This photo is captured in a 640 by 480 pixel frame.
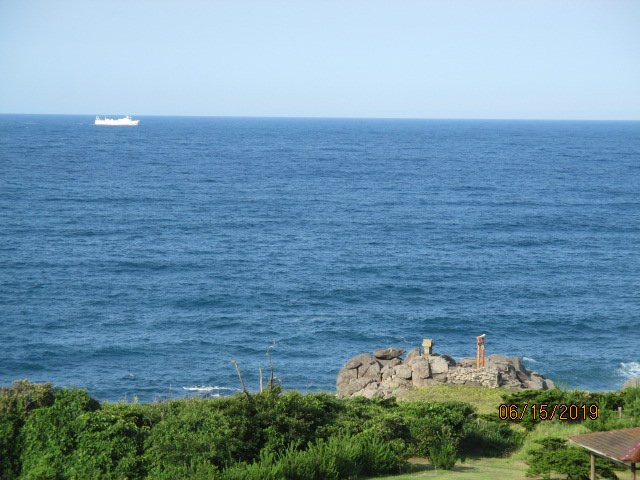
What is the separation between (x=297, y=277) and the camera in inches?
2445

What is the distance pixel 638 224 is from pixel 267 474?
79.0 metres

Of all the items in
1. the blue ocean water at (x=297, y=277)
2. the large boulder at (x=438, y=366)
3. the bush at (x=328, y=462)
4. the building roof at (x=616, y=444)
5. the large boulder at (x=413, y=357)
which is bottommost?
the blue ocean water at (x=297, y=277)

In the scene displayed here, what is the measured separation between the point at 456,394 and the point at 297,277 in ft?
105

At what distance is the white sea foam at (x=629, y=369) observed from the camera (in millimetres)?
42031

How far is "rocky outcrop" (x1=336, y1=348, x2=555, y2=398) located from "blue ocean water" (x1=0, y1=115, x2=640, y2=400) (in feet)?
12.0

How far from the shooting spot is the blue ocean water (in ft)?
145

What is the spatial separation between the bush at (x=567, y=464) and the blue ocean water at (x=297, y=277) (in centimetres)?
1958

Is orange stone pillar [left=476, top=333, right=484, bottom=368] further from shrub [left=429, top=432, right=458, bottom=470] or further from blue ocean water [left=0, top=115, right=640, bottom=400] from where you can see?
shrub [left=429, top=432, right=458, bottom=470]

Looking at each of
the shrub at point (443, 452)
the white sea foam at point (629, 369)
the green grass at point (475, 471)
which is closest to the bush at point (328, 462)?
the green grass at point (475, 471)

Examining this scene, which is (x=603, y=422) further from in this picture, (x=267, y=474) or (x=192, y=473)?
(x=192, y=473)

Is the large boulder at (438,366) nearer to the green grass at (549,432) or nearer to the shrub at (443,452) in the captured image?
the green grass at (549,432)

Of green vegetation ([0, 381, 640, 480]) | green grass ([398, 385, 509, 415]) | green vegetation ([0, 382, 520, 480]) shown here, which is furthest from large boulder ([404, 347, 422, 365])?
green vegetation ([0, 382, 520, 480])

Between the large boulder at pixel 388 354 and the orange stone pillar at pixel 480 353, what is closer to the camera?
the orange stone pillar at pixel 480 353

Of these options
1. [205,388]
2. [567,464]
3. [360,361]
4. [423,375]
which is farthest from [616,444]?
[205,388]
